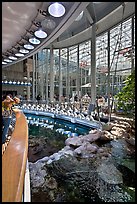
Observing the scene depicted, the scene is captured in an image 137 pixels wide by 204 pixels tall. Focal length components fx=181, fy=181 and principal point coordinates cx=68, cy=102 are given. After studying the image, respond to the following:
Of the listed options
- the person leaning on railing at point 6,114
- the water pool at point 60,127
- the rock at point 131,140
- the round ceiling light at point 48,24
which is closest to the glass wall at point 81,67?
the water pool at point 60,127

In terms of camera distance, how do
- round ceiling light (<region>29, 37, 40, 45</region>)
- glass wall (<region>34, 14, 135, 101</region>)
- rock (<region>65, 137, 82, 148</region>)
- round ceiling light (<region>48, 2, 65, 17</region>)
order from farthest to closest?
glass wall (<region>34, 14, 135, 101</region>)
rock (<region>65, 137, 82, 148</region>)
round ceiling light (<region>29, 37, 40, 45</region>)
round ceiling light (<region>48, 2, 65, 17</region>)

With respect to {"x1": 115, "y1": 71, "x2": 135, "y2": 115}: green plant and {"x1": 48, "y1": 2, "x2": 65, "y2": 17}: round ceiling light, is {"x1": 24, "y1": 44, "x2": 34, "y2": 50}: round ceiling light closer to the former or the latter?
{"x1": 48, "y1": 2, "x2": 65, "y2": 17}: round ceiling light

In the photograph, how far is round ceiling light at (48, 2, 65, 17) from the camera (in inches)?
111

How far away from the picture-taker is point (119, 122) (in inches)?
219

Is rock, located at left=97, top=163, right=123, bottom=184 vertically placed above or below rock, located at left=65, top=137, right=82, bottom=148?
below

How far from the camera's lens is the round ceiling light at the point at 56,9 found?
2.83 m

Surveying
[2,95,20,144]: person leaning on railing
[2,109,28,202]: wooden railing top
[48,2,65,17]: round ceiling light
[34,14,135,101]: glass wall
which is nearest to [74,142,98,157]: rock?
[2,95,20,144]: person leaning on railing

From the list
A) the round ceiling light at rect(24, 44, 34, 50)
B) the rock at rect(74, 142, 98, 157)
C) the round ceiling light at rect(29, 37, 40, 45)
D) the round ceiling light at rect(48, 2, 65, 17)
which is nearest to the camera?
the round ceiling light at rect(48, 2, 65, 17)

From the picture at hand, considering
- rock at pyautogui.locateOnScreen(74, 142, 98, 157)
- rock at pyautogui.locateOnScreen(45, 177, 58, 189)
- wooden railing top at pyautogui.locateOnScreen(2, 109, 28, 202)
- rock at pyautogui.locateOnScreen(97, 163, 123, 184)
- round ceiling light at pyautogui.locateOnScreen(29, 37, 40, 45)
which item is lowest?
rock at pyautogui.locateOnScreen(45, 177, 58, 189)

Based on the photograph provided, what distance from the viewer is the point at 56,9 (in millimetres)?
2953

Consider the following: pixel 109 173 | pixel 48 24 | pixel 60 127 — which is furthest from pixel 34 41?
pixel 60 127

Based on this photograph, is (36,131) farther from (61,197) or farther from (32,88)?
(32,88)

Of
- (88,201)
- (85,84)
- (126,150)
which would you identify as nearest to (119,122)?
(126,150)

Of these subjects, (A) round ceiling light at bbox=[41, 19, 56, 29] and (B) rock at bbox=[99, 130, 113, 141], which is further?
(B) rock at bbox=[99, 130, 113, 141]
